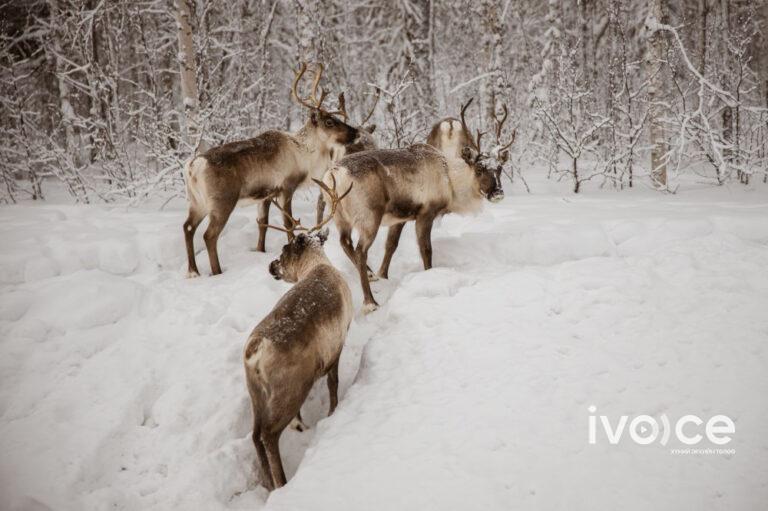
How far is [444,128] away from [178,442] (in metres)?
5.59

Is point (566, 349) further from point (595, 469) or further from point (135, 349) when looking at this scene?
point (135, 349)

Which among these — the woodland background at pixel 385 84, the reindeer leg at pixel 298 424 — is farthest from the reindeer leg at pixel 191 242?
the woodland background at pixel 385 84

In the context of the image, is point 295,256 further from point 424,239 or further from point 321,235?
point 424,239

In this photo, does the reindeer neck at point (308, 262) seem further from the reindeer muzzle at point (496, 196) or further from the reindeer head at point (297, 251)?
the reindeer muzzle at point (496, 196)

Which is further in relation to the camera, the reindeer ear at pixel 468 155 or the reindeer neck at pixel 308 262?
the reindeer ear at pixel 468 155

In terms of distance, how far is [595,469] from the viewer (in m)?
2.47

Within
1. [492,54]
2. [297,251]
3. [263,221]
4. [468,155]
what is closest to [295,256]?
[297,251]

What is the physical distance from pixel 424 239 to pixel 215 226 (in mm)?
2241

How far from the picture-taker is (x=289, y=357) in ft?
9.61

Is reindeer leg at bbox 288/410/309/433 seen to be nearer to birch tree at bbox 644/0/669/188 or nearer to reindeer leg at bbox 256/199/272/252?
→ reindeer leg at bbox 256/199/272/252

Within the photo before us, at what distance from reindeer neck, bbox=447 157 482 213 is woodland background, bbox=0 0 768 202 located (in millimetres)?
3813

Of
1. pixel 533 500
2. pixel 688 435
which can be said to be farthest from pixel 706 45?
pixel 533 500

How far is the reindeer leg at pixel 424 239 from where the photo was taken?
4918 millimetres

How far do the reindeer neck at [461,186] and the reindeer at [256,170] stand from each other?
61.8 inches
